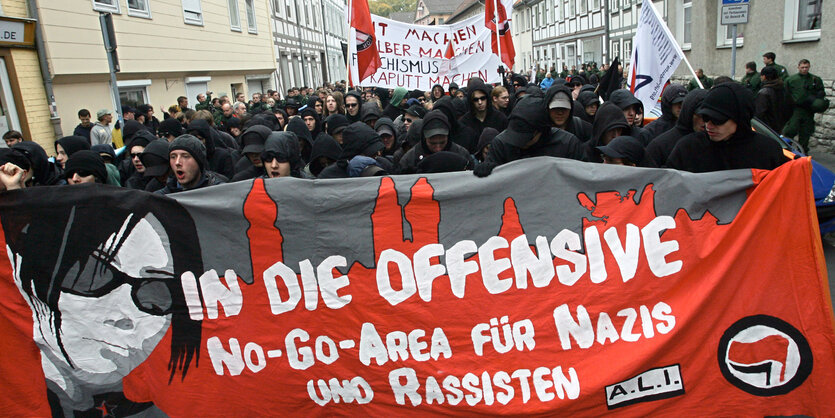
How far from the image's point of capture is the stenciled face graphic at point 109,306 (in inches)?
122

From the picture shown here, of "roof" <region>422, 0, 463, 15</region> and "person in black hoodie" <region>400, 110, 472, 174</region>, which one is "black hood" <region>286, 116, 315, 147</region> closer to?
"person in black hoodie" <region>400, 110, 472, 174</region>

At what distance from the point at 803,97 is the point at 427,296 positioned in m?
9.60

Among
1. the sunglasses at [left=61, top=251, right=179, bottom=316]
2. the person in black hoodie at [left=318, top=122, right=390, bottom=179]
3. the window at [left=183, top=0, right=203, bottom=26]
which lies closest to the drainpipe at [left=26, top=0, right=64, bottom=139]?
the window at [left=183, top=0, right=203, bottom=26]

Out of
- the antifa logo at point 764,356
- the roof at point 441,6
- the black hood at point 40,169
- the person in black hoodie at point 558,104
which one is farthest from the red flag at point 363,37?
the roof at point 441,6

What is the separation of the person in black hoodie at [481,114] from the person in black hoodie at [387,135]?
82 centimetres

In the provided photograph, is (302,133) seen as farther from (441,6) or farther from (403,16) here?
(403,16)

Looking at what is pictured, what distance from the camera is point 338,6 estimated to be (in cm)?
5225

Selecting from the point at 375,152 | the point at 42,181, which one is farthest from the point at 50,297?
the point at 375,152

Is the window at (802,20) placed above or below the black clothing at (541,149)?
above

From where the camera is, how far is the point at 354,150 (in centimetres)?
461

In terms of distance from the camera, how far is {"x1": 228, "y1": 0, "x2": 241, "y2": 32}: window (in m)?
22.2

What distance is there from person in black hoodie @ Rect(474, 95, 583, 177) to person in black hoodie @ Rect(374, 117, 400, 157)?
1977mm

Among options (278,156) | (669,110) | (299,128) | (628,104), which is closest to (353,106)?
(299,128)

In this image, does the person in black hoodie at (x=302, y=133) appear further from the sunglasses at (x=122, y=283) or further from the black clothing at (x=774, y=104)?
the black clothing at (x=774, y=104)
